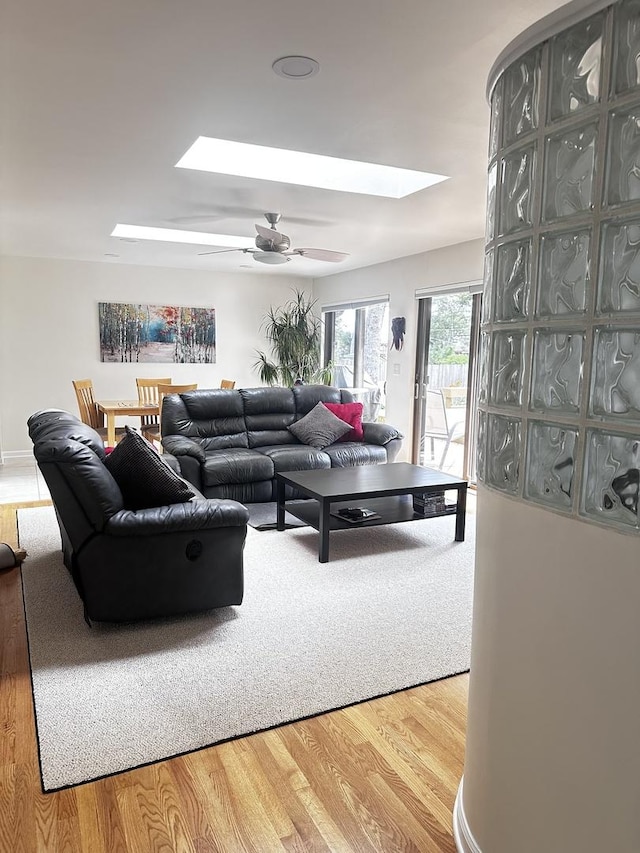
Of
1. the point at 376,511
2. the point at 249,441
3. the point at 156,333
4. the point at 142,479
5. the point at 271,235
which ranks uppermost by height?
the point at 271,235

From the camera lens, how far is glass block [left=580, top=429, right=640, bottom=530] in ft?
3.58

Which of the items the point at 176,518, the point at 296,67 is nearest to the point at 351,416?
the point at 176,518

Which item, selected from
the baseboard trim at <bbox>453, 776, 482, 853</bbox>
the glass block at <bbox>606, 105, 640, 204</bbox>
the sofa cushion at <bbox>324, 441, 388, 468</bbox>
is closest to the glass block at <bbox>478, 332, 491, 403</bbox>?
the glass block at <bbox>606, 105, 640, 204</bbox>

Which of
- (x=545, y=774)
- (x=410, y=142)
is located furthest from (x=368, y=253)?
(x=545, y=774)

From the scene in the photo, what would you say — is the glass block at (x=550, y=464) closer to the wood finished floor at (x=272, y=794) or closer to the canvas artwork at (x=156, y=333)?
the wood finished floor at (x=272, y=794)

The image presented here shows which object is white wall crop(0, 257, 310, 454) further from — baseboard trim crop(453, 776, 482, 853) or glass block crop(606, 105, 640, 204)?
glass block crop(606, 105, 640, 204)

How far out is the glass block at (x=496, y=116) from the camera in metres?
1.38

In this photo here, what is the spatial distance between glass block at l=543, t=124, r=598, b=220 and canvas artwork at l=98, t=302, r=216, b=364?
23.6 feet

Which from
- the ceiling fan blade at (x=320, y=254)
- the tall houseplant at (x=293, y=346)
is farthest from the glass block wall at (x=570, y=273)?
the tall houseplant at (x=293, y=346)

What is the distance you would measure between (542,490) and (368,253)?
5.73 m

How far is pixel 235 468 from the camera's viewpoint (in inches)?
191

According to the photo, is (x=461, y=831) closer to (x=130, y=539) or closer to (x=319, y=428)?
(x=130, y=539)

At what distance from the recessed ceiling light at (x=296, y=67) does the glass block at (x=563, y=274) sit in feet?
5.10

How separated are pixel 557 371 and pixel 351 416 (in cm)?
468
